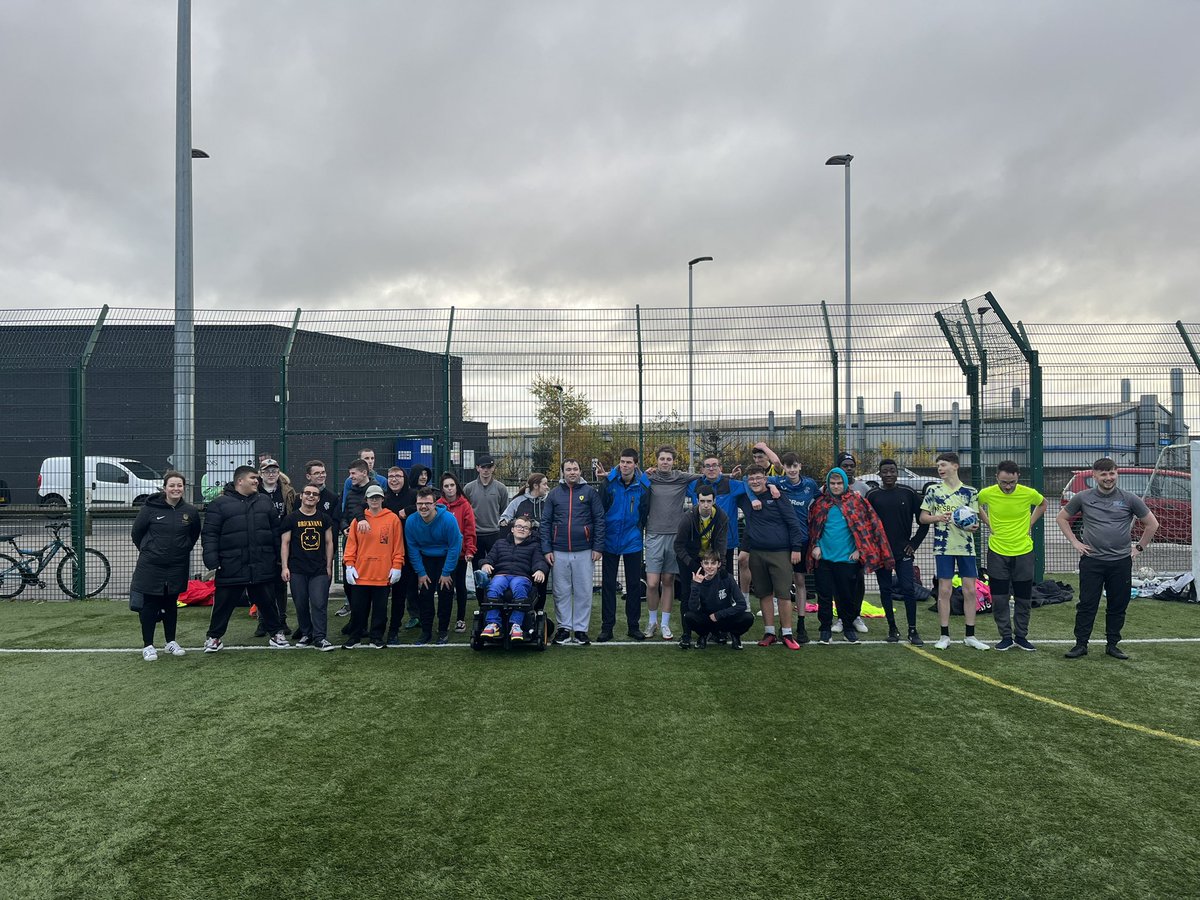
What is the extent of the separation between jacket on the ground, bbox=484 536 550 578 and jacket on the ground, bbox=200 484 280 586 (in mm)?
2120

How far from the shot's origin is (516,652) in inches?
276

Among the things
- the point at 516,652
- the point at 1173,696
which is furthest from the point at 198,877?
the point at 1173,696

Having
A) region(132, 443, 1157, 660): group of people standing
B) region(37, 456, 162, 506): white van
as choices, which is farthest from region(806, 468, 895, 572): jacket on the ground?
region(37, 456, 162, 506): white van

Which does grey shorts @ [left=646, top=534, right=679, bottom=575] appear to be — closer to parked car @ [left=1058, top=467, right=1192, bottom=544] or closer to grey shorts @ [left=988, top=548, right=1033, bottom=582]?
grey shorts @ [left=988, top=548, right=1033, bottom=582]

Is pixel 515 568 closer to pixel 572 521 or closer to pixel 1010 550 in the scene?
pixel 572 521

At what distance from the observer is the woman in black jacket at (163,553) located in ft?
22.2

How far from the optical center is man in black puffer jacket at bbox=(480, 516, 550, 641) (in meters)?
6.94

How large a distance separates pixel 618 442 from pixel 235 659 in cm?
514

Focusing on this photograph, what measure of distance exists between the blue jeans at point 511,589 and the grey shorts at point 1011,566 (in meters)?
4.28

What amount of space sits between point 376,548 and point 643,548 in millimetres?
2616

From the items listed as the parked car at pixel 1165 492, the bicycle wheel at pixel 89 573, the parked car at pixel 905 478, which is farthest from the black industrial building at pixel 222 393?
the parked car at pixel 1165 492

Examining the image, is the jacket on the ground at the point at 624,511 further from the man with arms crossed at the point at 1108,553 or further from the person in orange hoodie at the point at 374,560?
the man with arms crossed at the point at 1108,553

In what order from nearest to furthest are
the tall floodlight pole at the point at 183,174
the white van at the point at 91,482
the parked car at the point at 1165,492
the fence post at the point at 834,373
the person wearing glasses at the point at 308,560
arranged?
1. the person wearing glasses at the point at 308,560
2. the fence post at the point at 834,373
3. the parked car at the point at 1165,492
4. the white van at the point at 91,482
5. the tall floodlight pole at the point at 183,174

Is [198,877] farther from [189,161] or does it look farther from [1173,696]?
[189,161]
